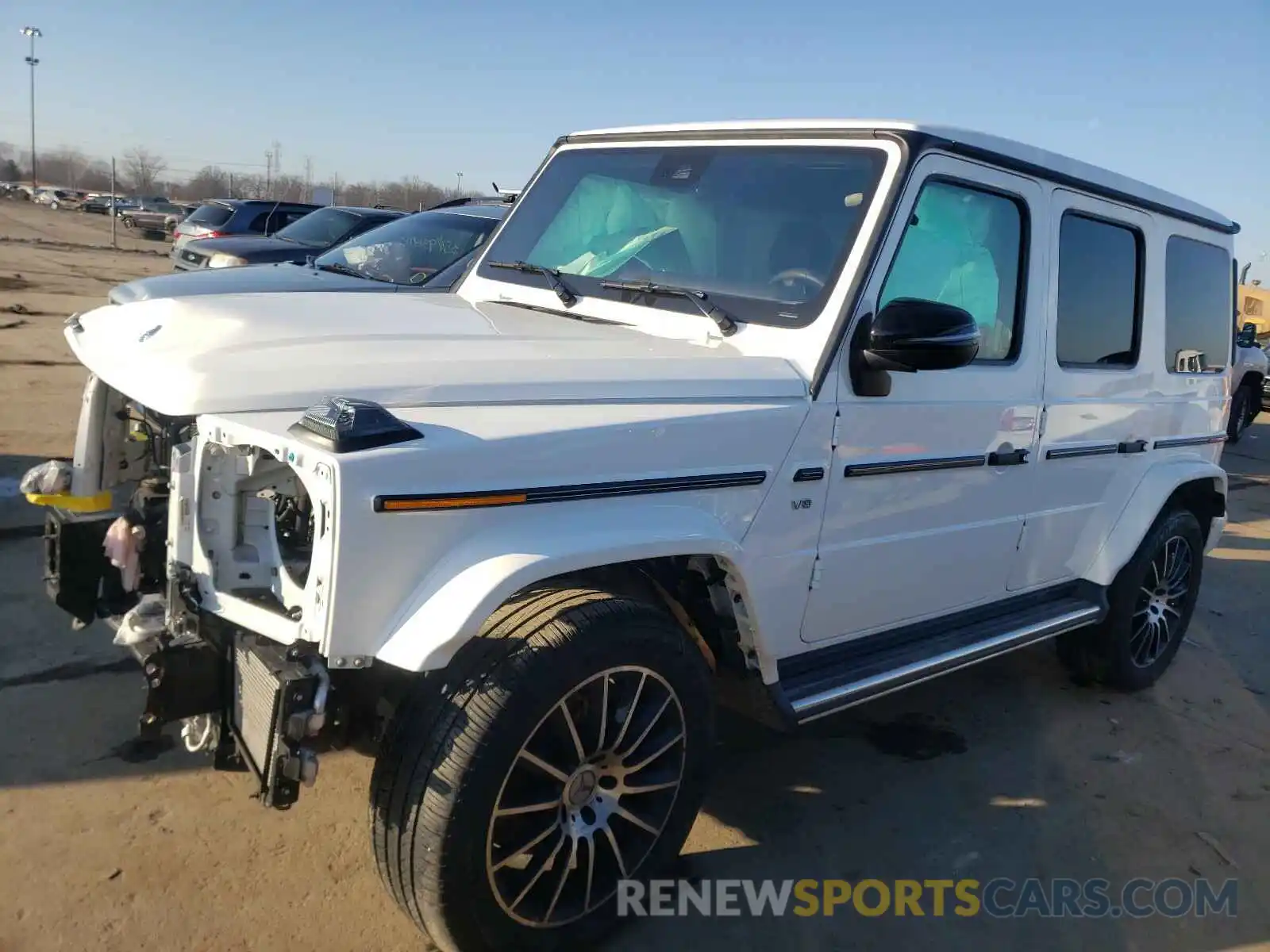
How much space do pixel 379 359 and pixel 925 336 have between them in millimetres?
1440

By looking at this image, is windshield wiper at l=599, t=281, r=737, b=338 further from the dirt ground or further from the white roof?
the dirt ground

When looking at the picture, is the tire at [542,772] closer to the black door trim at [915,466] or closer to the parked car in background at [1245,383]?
the black door trim at [915,466]

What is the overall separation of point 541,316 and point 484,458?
121 cm

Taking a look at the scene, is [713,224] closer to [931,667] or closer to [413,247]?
[931,667]

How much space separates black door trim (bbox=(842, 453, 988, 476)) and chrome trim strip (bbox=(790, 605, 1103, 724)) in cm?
65

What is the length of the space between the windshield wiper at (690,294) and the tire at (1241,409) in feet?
44.1

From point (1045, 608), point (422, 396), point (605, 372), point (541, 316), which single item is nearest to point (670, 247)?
point (541, 316)

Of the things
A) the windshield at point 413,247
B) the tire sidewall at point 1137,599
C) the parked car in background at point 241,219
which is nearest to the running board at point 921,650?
the tire sidewall at point 1137,599

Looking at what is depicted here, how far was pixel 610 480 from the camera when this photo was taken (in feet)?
8.08

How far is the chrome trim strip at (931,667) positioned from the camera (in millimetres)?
3008

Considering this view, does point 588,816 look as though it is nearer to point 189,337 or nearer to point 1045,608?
point 189,337

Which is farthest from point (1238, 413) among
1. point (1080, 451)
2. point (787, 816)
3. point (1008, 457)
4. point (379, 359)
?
point (379, 359)

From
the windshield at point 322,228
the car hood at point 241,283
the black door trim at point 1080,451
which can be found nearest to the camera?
the black door trim at point 1080,451

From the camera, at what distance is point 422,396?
7.88 ft
